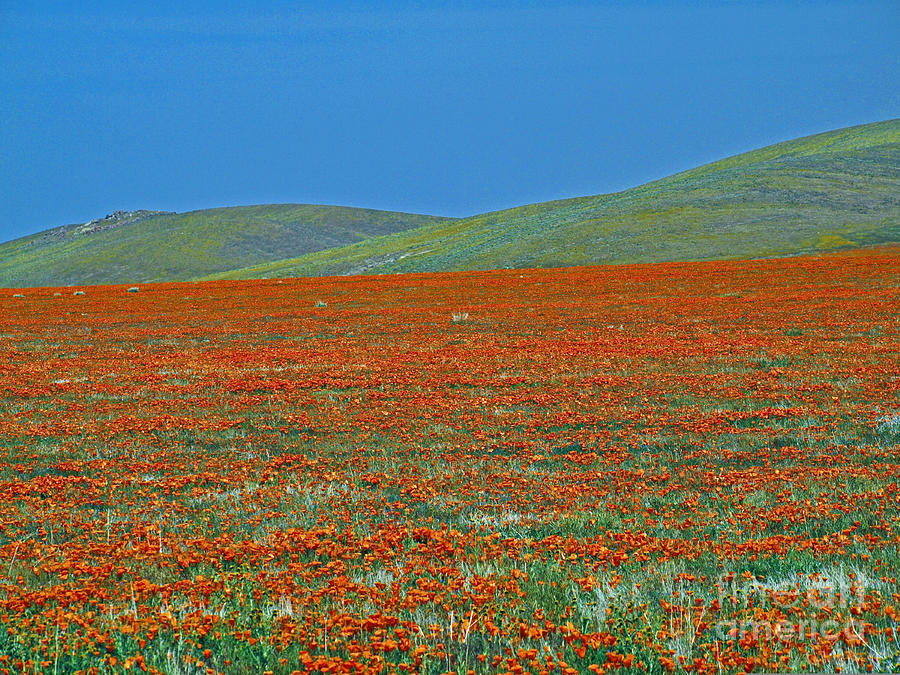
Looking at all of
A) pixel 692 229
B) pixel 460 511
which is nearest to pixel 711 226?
pixel 692 229

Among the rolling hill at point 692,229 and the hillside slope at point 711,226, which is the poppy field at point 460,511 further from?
the rolling hill at point 692,229

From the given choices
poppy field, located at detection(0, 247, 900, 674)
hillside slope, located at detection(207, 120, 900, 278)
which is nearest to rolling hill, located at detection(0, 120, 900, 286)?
hillside slope, located at detection(207, 120, 900, 278)

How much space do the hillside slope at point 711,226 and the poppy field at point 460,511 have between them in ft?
208

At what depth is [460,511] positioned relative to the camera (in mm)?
8773

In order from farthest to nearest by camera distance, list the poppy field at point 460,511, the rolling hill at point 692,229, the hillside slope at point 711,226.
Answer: the rolling hill at point 692,229 < the hillside slope at point 711,226 < the poppy field at point 460,511

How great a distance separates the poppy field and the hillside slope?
208 feet

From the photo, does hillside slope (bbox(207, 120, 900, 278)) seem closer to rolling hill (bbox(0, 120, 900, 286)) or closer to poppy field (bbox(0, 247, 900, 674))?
rolling hill (bbox(0, 120, 900, 286))

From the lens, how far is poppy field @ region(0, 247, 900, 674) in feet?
17.1

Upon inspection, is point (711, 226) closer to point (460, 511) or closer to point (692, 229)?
point (692, 229)

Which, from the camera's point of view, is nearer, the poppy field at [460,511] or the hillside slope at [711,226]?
the poppy field at [460,511]

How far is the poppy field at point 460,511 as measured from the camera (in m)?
5.21

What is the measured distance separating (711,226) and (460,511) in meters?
91.7

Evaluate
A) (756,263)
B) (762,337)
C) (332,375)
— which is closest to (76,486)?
(332,375)

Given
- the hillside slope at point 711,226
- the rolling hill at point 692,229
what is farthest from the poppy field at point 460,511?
the rolling hill at point 692,229
